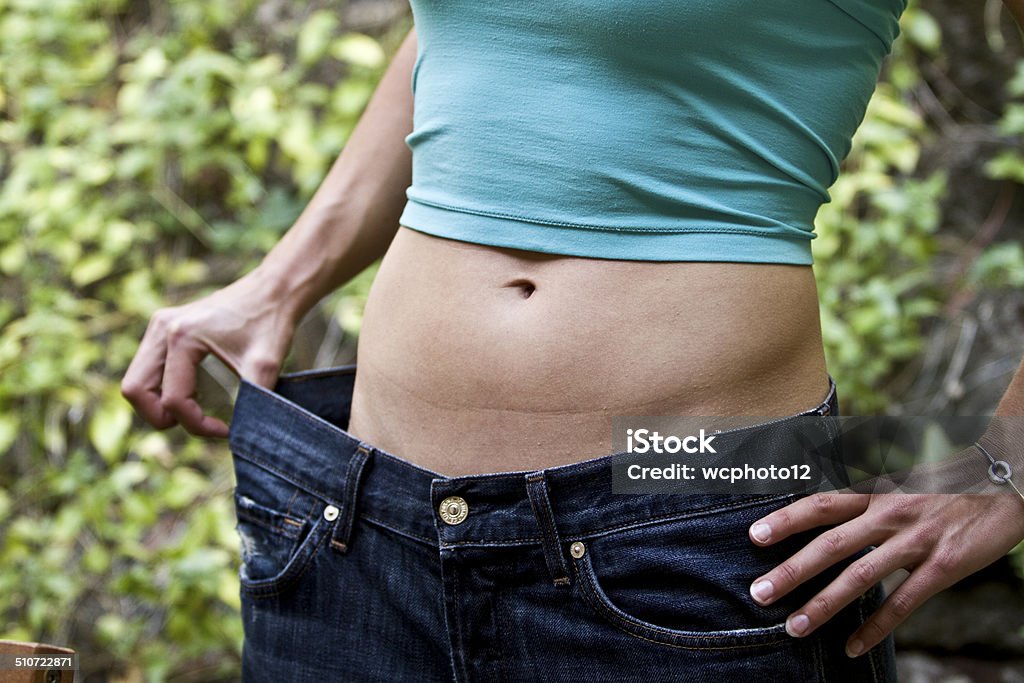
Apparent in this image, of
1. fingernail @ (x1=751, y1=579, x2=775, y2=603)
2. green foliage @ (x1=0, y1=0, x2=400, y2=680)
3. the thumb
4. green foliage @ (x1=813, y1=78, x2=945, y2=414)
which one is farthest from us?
green foliage @ (x1=0, y1=0, x2=400, y2=680)

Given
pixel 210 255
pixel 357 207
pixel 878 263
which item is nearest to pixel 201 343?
pixel 357 207

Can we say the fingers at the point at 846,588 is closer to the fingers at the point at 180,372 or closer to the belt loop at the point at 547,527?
the belt loop at the point at 547,527

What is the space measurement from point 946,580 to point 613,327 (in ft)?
0.98

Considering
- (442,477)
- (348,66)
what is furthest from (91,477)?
(442,477)

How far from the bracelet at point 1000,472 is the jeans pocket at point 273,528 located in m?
0.52

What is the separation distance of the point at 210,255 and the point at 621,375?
2115mm

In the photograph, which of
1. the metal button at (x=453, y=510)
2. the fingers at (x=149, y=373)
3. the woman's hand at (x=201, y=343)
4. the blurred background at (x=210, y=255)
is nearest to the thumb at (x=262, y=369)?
the woman's hand at (x=201, y=343)

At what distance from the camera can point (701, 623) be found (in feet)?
2.27

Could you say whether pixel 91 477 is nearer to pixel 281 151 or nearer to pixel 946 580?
pixel 281 151

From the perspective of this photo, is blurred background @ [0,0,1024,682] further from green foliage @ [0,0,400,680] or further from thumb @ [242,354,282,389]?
thumb @ [242,354,282,389]

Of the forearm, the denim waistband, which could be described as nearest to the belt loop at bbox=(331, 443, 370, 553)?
the denim waistband

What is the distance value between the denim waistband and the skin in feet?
0.10

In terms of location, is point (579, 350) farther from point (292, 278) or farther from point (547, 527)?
point (292, 278)

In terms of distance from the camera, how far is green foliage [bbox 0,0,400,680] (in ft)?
7.22
